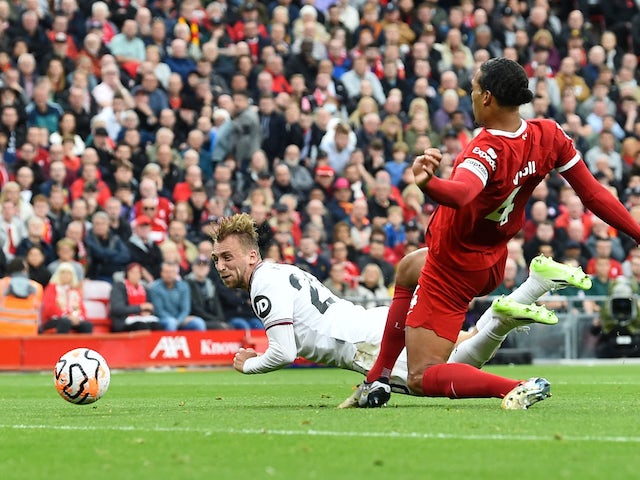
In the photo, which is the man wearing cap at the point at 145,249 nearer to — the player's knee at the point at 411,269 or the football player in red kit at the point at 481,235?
the player's knee at the point at 411,269

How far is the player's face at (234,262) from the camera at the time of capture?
Answer: 10.1 meters

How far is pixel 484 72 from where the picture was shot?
8773 mm

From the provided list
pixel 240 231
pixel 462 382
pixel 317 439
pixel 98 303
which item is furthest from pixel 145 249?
pixel 317 439

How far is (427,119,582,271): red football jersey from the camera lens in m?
8.70

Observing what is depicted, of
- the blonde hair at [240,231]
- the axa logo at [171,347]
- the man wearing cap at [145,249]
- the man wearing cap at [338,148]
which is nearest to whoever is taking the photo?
the blonde hair at [240,231]

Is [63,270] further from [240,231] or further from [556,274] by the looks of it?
[556,274]

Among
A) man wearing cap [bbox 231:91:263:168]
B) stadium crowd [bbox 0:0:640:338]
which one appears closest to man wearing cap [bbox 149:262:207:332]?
stadium crowd [bbox 0:0:640:338]

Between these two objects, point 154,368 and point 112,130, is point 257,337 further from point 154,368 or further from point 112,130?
point 112,130

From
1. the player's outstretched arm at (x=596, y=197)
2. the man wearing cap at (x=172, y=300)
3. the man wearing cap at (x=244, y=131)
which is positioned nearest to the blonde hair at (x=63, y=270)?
the man wearing cap at (x=172, y=300)

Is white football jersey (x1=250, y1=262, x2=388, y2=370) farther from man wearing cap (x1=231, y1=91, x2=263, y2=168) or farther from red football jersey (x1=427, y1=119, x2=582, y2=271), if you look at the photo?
man wearing cap (x1=231, y1=91, x2=263, y2=168)

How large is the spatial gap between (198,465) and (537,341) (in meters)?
14.4

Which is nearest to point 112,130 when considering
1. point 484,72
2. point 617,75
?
point 617,75

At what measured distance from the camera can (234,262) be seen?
10070mm

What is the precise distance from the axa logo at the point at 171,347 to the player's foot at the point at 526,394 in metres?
11.3
